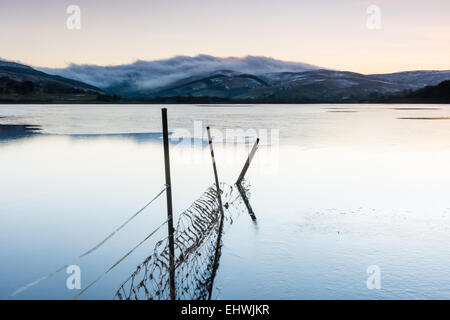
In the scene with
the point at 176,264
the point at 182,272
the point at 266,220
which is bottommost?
the point at 266,220

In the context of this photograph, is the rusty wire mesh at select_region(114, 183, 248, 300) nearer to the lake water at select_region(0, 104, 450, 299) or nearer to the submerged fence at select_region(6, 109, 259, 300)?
the submerged fence at select_region(6, 109, 259, 300)

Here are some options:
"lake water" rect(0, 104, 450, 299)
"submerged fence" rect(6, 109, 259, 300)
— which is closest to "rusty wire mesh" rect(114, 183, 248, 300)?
"submerged fence" rect(6, 109, 259, 300)

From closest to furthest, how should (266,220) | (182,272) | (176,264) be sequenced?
(176,264), (182,272), (266,220)

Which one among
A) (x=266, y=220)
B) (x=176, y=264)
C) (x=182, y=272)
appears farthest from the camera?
(x=266, y=220)

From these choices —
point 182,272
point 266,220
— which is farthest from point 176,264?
point 266,220

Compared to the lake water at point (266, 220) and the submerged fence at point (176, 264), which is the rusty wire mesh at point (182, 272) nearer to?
the submerged fence at point (176, 264)

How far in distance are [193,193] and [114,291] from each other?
29.6 ft

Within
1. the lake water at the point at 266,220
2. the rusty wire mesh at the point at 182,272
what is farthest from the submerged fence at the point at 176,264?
the lake water at the point at 266,220

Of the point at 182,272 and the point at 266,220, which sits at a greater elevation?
the point at 182,272

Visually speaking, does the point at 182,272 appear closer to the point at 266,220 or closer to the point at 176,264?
the point at 176,264

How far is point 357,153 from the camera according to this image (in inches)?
1136

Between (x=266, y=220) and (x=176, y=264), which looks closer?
(x=176, y=264)

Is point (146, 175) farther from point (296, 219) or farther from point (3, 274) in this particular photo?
point (3, 274)
